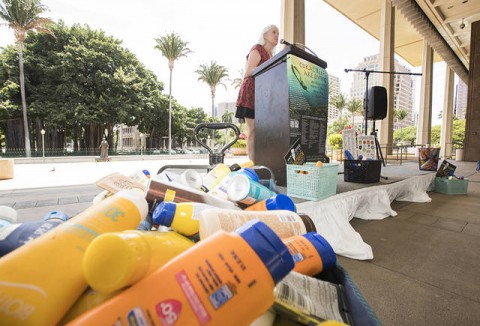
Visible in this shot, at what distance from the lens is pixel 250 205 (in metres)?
1.01

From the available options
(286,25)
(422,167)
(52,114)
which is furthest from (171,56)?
(422,167)

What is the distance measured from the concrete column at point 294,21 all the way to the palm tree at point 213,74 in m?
23.8

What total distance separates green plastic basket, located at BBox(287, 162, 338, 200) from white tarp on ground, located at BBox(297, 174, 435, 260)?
0.25 feet

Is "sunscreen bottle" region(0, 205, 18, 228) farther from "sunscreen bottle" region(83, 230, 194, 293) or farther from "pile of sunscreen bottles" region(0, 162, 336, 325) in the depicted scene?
"sunscreen bottle" region(83, 230, 194, 293)

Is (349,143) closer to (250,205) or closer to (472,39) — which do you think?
(250,205)

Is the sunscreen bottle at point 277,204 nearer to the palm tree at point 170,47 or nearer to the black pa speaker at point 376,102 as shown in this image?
the black pa speaker at point 376,102

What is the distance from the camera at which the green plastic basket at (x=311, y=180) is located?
1.79m

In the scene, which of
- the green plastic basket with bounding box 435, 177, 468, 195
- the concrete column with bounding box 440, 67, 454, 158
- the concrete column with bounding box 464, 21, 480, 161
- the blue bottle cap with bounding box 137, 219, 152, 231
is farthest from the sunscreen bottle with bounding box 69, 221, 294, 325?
the concrete column with bounding box 440, 67, 454, 158

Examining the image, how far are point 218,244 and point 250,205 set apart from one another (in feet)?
2.02

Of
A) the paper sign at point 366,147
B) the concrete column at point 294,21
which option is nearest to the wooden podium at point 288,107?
the paper sign at point 366,147

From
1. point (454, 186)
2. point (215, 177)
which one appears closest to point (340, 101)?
point (454, 186)

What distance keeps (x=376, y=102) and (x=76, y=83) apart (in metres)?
23.2

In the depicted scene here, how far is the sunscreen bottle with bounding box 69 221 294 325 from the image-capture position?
1.12ft

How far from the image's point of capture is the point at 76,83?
19859mm
